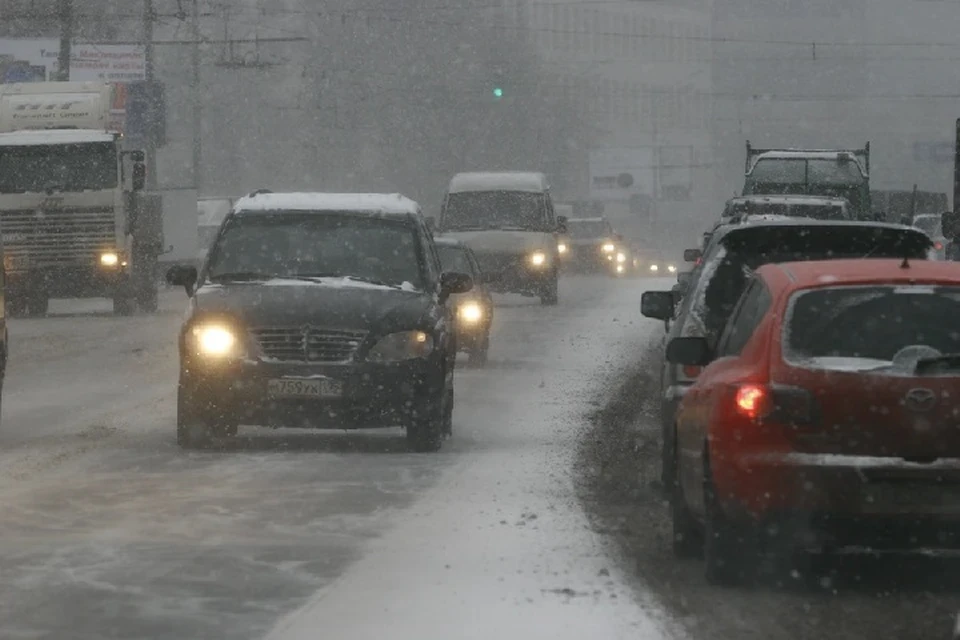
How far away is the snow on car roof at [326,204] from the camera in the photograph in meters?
17.5

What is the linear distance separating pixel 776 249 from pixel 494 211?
101ft

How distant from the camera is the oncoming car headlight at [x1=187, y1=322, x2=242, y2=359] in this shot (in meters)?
15.9

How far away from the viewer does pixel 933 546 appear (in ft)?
30.4

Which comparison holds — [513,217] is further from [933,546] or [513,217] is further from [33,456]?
[933,546]

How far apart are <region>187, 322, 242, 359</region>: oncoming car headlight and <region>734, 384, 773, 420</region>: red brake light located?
7004mm

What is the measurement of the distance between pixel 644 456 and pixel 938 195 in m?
56.1

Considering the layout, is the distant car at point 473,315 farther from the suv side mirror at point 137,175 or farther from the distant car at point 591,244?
the distant car at point 591,244

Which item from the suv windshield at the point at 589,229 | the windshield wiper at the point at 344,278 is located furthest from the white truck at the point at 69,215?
the suv windshield at the point at 589,229

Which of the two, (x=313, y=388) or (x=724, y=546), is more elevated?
(x=724, y=546)

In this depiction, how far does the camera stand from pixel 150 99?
7431cm

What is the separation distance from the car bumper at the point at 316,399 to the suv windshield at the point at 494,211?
27.3 meters

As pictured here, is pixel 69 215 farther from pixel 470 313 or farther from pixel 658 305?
pixel 658 305

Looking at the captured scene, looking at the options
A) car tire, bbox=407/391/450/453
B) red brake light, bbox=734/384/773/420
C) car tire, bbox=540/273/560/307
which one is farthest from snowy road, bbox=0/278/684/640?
car tire, bbox=540/273/560/307

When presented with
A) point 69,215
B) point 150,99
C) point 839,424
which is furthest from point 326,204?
point 150,99
